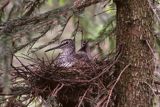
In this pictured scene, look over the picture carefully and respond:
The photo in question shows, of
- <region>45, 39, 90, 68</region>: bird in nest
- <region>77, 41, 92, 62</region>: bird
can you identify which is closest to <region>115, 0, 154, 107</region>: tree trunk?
<region>45, 39, 90, 68</region>: bird in nest

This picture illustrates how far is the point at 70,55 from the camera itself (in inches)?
213

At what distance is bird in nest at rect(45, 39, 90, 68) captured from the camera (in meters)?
5.02

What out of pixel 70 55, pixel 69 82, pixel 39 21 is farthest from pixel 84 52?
pixel 39 21

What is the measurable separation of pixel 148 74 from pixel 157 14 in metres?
0.55

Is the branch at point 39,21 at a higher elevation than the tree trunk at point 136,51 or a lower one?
higher

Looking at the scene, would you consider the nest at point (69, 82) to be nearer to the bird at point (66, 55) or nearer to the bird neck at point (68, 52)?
the bird at point (66, 55)

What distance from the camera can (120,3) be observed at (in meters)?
4.23

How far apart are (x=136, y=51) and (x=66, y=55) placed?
1331 mm

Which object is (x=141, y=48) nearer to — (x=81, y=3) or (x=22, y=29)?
(x=81, y=3)

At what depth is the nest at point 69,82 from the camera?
Result: 4.22 meters

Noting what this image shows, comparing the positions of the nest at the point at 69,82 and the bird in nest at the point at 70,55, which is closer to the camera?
the nest at the point at 69,82

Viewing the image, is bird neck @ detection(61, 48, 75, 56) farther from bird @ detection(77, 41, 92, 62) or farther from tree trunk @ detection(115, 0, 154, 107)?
tree trunk @ detection(115, 0, 154, 107)

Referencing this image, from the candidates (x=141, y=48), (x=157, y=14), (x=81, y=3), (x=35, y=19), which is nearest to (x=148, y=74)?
(x=141, y=48)

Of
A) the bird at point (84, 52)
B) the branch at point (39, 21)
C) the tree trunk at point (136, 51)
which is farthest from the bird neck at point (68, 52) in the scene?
the branch at point (39, 21)
